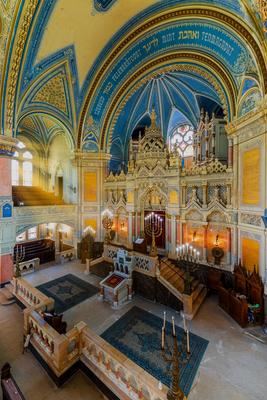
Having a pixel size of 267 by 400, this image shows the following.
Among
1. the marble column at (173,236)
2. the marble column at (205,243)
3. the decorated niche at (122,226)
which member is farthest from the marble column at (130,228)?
the marble column at (205,243)

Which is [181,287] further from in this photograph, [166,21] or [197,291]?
→ [166,21]

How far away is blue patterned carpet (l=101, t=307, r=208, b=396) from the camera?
15.2ft

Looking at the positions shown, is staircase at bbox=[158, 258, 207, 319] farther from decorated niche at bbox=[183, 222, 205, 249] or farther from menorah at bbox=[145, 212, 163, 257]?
menorah at bbox=[145, 212, 163, 257]

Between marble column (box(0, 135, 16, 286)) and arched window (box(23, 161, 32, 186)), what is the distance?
7845mm

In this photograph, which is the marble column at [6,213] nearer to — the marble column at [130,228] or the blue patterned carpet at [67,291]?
the blue patterned carpet at [67,291]

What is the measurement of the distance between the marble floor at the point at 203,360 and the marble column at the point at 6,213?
244 cm

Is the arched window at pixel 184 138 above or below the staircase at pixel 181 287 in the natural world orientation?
above

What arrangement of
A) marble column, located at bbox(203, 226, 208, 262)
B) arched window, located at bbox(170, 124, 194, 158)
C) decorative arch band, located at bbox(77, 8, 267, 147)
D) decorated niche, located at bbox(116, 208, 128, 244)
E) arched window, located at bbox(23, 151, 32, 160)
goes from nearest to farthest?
1. decorative arch band, located at bbox(77, 8, 267, 147)
2. marble column, located at bbox(203, 226, 208, 262)
3. decorated niche, located at bbox(116, 208, 128, 244)
4. arched window, located at bbox(170, 124, 194, 158)
5. arched window, located at bbox(23, 151, 32, 160)

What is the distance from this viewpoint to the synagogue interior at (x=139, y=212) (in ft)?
15.1

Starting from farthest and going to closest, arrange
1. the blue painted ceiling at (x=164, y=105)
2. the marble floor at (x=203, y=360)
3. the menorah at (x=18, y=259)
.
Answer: the blue painted ceiling at (x=164, y=105)
the menorah at (x=18, y=259)
the marble floor at (x=203, y=360)

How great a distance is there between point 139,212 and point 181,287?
5121mm

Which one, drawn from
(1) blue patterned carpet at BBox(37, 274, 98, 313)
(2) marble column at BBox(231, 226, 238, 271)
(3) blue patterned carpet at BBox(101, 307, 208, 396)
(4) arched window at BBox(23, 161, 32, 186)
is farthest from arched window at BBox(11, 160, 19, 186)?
(2) marble column at BBox(231, 226, 238, 271)

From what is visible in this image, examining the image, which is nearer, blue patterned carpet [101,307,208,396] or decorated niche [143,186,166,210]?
blue patterned carpet [101,307,208,396]

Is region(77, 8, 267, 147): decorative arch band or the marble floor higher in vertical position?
region(77, 8, 267, 147): decorative arch band
